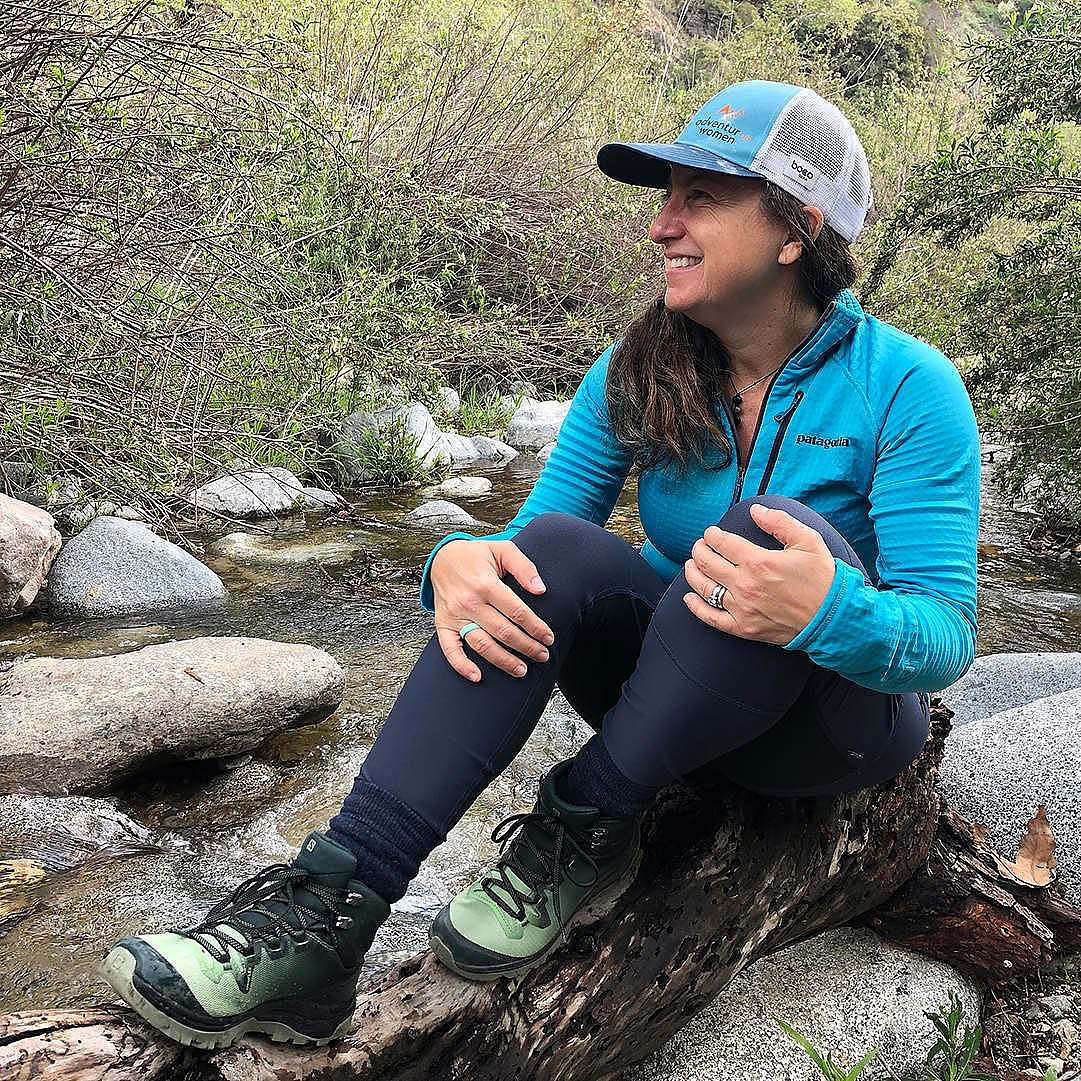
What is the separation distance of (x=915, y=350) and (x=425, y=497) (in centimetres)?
473

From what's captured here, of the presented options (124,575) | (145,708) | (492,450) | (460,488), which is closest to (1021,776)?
(145,708)

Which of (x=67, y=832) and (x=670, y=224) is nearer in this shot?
(x=670, y=224)

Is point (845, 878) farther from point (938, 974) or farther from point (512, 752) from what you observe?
point (512, 752)

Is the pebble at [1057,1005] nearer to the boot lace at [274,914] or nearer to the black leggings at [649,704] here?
the black leggings at [649,704]

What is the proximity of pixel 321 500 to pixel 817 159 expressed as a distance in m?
4.50

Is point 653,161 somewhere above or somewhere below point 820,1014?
above

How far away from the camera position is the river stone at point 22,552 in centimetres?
424

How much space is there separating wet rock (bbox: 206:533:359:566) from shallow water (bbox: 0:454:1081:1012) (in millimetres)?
20

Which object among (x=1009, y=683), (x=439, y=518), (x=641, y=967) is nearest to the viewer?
(x=641, y=967)

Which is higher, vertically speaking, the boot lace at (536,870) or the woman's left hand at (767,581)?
the woman's left hand at (767,581)

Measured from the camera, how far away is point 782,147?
188cm

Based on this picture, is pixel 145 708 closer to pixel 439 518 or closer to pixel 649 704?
pixel 649 704

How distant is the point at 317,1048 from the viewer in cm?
154

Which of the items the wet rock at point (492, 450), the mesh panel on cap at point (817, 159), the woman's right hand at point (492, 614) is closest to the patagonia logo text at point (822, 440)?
the mesh panel on cap at point (817, 159)
